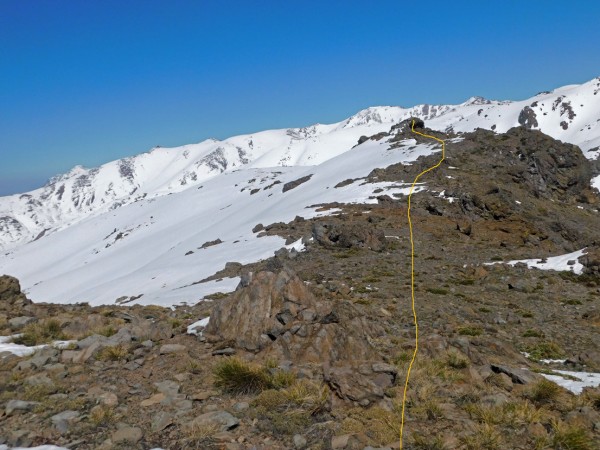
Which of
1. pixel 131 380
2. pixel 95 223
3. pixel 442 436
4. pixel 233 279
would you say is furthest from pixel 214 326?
pixel 95 223

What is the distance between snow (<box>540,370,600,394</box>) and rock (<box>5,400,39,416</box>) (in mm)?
11528

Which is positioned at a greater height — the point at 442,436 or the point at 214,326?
the point at 214,326

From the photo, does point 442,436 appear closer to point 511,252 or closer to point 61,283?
point 511,252

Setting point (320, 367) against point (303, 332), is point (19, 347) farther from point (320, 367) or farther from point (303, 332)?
point (320, 367)

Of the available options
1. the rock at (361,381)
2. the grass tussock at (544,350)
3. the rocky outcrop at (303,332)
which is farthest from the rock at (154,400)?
the grass tussock at (544,350)

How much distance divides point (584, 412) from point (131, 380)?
9234 millimetres

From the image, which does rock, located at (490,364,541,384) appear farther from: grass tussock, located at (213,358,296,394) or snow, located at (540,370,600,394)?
grass tussock, located at (213,358,296,394)

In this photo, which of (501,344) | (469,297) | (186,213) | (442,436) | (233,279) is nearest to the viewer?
(442,436)

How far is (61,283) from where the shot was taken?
5559 cm

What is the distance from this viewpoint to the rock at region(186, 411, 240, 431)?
24.1ft

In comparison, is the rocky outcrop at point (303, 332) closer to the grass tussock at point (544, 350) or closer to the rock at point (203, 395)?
the rock at point (203, 395)

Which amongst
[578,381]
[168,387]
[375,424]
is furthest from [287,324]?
[578,381]

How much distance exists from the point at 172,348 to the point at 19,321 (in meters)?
7.40

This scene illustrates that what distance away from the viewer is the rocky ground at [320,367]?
7.29 meters
